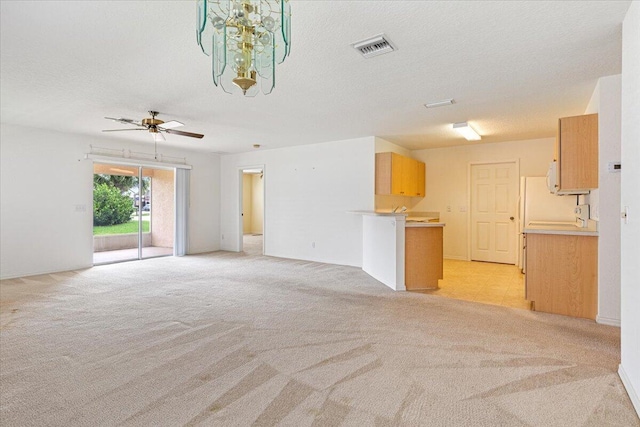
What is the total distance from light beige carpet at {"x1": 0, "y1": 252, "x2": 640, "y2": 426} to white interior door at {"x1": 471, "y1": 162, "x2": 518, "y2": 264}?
3.61 m

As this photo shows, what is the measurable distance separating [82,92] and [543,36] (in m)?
4.61

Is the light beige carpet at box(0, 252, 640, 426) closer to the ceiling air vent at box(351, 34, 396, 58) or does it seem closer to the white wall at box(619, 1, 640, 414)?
the white wall at box(619, 1, 640, 414)

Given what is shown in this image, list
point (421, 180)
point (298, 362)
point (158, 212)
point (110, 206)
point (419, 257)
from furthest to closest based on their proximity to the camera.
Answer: point (158, 212)
point (421, 180)
point (110, 206)
point (419, 257)
point (298, 362)

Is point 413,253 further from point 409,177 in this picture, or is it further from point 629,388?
point 629,388

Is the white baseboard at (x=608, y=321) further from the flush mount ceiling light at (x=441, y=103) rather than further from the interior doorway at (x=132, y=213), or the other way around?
the interior doorway at (x=132, y=213)

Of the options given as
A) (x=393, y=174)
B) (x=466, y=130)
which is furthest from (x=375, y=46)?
(x=393, y=174)

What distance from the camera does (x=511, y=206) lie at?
6.89m

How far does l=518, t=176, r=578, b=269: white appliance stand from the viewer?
5609mm

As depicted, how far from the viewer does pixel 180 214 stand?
7781 millimetres

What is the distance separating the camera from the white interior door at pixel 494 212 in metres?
6.89

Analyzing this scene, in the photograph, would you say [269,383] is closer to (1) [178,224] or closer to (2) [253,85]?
(2) [253,85]

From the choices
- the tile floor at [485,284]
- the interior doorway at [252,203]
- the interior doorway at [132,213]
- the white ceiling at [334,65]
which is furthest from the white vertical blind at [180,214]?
the tile floor at [485,284]

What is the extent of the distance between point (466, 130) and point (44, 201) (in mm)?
7257

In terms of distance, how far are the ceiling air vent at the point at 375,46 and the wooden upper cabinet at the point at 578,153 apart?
2.27 m
